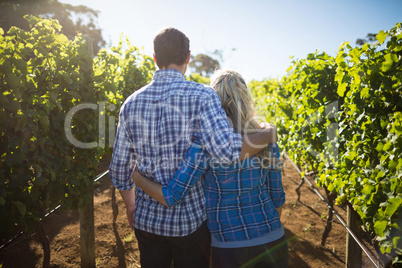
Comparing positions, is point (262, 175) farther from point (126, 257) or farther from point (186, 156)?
point (126, 257)

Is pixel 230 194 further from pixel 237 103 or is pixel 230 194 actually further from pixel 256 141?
pixel 237 103

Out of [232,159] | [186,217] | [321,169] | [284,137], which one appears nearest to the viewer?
[232,159]

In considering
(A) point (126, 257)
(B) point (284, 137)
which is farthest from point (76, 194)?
(B) point (284, 137)

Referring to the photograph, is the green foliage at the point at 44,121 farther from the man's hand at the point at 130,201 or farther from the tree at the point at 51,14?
the tree at the point at 51,14

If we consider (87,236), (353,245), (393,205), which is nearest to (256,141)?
(393,205)

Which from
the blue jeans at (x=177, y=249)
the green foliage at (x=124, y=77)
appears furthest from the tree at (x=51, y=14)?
the blue jeans at (x=177, y=249)

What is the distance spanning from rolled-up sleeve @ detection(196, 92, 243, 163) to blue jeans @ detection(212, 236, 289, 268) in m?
0.52

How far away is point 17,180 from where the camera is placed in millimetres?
2123

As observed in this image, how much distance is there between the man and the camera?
1424 millimetres

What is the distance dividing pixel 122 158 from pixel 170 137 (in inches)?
14.5

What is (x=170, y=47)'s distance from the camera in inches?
→ 59.6

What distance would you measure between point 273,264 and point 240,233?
0.24 metres

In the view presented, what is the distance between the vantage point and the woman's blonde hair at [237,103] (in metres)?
1.61

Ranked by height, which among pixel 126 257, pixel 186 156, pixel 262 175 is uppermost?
pixel 186 156
